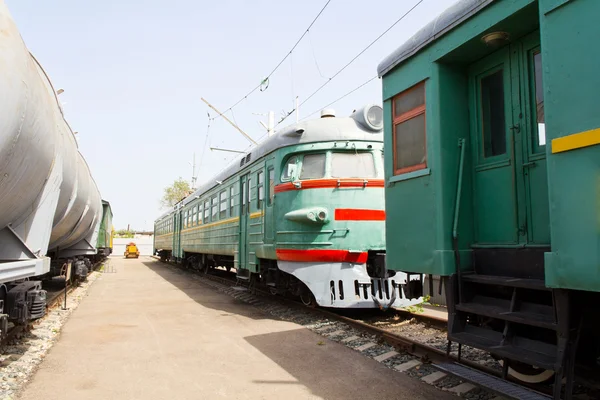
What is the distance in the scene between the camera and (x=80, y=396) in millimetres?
4379

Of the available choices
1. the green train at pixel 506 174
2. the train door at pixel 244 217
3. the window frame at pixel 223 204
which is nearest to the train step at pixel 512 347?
Result: the green train at pixel 506 174

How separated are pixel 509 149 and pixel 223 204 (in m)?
9.48

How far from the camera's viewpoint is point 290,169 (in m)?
8.12

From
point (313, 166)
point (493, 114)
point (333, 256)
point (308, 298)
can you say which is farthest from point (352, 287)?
point (493, 114)

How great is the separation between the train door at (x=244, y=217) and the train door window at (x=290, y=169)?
6.34 ft

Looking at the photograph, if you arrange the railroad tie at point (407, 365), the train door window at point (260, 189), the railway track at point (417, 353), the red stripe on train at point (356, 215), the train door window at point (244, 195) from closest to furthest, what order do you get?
the railway track at point (417, 353) → the railroad tie at point (407, 365) → the red stripe on train at point (356, 215) → the train door window at point (260, 189) → the train door window at point (244, 195)

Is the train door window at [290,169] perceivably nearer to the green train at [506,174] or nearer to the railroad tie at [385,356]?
the green train at [506,174]

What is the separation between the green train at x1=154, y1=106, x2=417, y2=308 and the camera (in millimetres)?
7480

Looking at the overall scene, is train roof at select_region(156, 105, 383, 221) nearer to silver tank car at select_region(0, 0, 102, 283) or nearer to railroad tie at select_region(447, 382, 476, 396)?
silver tank car at select_region(0, 0, 102, 283)

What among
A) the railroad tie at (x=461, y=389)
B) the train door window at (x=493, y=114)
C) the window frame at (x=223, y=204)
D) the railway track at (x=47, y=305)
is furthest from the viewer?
the window frame at (x=223, y=204)

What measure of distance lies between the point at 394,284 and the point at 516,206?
386cm

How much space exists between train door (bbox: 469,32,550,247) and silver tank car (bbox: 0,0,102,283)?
418cm

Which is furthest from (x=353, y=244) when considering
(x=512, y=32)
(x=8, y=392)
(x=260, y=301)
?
(x=8, y=392)

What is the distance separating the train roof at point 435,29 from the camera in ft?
12.5
